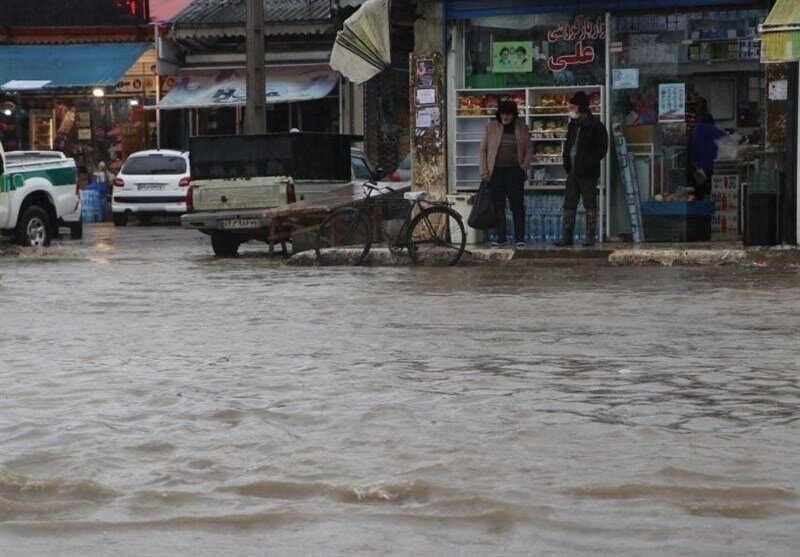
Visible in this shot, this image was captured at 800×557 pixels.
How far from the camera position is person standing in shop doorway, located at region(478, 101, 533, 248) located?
66.5ft

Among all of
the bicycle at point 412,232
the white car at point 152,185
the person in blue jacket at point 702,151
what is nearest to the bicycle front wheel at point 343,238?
the bicycle at point 412,232

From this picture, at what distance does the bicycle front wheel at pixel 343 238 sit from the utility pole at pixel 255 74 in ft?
25.2

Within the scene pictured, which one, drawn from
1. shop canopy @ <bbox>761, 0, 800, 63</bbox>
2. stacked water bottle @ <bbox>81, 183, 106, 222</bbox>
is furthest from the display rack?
shop canopy @ <bbox>761, 0, 800, 63</bbox>

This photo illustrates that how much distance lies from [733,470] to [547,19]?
15.7 metres

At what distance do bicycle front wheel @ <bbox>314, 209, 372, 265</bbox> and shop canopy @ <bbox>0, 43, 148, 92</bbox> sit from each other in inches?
789

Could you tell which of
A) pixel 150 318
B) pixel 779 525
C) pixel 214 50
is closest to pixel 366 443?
pixel 779 525

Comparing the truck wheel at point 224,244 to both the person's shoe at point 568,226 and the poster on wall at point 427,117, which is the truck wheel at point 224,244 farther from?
the person's shoe at point 568,226

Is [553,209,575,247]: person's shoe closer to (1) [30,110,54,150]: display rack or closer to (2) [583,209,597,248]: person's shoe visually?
(2) [583,209,597,248]: person's shoe

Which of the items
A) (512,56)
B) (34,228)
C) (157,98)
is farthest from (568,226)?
(157,98)

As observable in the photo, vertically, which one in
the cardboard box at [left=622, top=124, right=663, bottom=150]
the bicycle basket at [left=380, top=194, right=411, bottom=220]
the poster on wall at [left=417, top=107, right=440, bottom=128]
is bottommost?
the bicycle basket at [left=380, top=194, right=411, bottom=220]

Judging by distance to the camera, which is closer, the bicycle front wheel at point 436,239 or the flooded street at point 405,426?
the flooded street at point 405,426

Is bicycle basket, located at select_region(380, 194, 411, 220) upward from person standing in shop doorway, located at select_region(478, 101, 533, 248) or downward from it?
downward

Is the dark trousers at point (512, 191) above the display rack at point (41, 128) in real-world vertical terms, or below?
below

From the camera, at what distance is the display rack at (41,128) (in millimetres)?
40781
